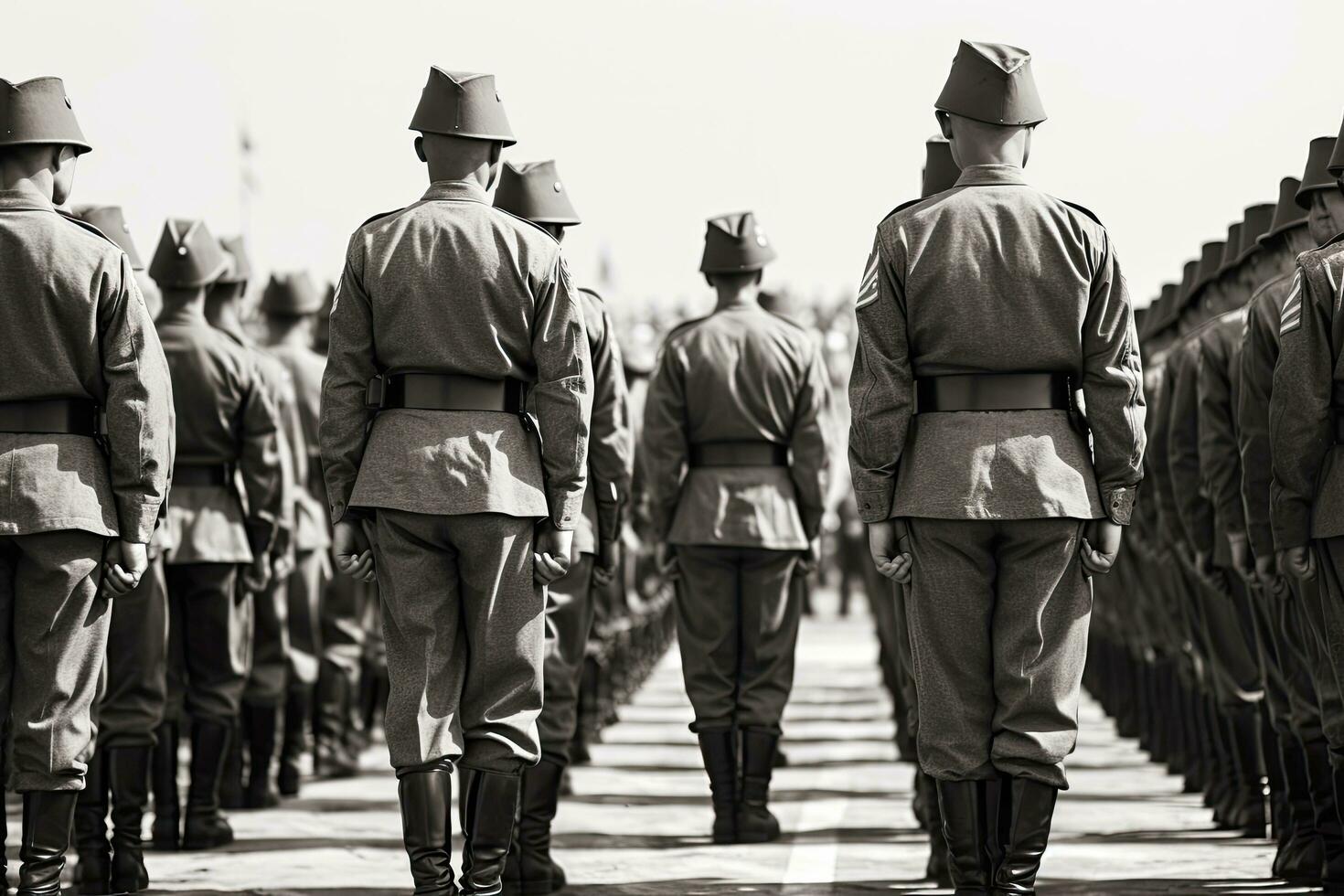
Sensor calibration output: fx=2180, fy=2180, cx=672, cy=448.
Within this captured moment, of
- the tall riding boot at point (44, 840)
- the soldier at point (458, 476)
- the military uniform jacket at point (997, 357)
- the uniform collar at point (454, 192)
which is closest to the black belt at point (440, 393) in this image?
the soldier at point (458, 476)

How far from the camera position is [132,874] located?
24.8ft

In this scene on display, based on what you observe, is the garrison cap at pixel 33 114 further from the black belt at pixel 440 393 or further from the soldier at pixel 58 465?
the black belt at pixel 440 393

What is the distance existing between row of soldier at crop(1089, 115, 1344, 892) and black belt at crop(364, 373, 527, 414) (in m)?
2.28

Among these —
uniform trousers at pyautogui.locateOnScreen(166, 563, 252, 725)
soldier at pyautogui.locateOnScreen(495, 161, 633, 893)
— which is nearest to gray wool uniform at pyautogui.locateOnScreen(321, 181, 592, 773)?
soldier at pyautogui.locateOnScreen(495, 161, 633, 893)

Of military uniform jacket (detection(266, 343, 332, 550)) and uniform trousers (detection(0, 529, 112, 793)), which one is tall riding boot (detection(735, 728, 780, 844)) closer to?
military uniform jacket (detection(266, 343, 332, 550))

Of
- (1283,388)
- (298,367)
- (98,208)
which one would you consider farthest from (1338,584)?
(298,367)

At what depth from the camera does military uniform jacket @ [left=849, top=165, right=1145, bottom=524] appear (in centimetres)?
607

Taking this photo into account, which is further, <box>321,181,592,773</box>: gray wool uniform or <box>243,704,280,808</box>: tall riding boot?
<box>243,704,280,808</box>: tall riding boot

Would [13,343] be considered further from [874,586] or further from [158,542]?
[874,586]

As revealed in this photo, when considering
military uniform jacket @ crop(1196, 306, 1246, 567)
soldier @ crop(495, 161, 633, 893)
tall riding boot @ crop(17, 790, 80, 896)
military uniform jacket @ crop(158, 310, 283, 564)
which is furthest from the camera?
military uniform jacket @ crop(158, 310, 283, 564)

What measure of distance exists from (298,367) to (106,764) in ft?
12.0

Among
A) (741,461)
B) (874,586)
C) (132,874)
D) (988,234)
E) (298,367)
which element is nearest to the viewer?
(988,234)

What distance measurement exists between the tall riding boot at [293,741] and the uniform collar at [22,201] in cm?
460

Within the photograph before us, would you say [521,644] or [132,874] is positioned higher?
[521,644]
